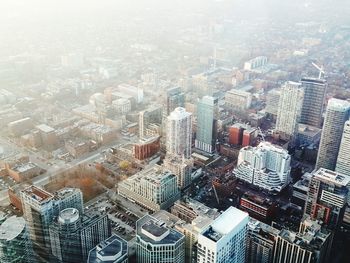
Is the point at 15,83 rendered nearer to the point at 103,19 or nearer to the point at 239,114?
the point at 103,19

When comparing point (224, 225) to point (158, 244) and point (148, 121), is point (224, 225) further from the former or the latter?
point (148, 121)

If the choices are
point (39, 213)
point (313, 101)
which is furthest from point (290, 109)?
point (39, 213)

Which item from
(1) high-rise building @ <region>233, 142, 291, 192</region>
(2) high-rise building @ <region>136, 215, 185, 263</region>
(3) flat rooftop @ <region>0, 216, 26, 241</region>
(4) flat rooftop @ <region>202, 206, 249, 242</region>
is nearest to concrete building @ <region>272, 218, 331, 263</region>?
(4) flat rooftop @ <region>202, 206, 249, 242</region>

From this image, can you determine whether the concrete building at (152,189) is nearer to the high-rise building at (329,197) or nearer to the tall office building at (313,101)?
the high-rise building at (329,197)

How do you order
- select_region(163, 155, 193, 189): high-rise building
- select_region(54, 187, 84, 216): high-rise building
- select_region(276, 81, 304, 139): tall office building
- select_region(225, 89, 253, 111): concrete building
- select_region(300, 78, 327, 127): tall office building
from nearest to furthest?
1. select_region(54, 187, 84, 216): high-rise building
2. select_region(163, 155, 193, 189): high-rise building
3. select_region(276, 81, 304, 139): tall office building
4. select_region(300, 78, 327, 127): tall office building
5. select_region(225, 89, 253, 111): concrete building

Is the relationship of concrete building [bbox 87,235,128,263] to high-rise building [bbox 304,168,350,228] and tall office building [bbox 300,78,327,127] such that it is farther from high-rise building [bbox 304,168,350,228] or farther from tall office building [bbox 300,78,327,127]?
tall office building [bbox 300,78,327,127]

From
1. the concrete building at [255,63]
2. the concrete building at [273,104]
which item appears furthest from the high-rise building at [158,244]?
the concrete building at [255,63]
